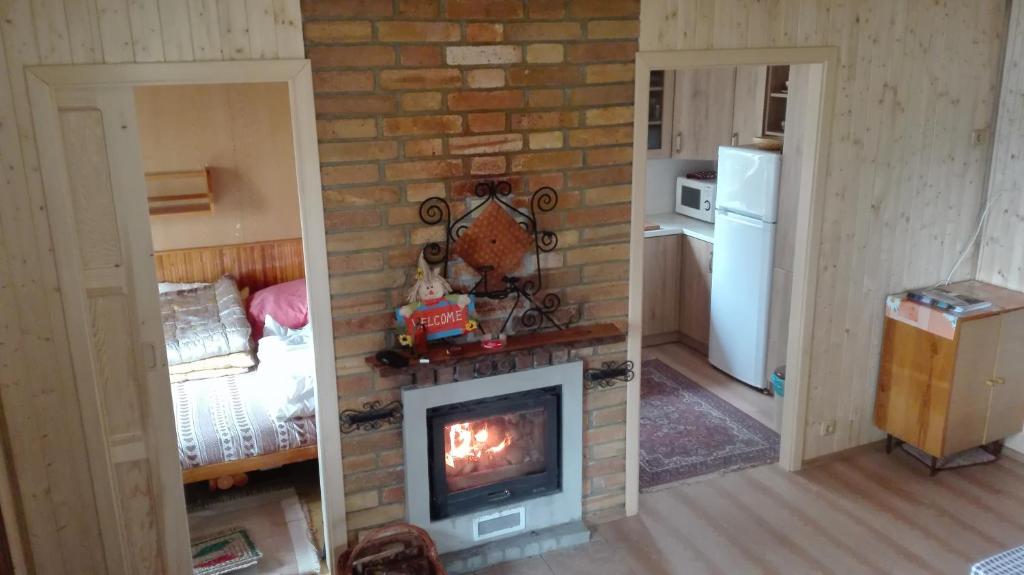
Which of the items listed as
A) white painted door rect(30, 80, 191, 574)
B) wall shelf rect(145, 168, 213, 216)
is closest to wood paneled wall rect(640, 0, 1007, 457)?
white painted door rect(30, 80, 191, 574)

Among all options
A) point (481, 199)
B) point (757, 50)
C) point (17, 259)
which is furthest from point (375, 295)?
point (757, 50)

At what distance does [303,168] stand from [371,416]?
3.10ft

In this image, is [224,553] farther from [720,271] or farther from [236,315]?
[720,271]

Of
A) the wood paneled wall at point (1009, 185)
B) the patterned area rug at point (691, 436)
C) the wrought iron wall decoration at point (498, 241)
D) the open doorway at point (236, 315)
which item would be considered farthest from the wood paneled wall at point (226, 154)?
the wood paneled wall at point (1009, 185)

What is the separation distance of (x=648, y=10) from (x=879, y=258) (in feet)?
5.76

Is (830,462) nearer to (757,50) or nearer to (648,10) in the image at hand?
(757,50)

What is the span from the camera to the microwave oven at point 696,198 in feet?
18.4

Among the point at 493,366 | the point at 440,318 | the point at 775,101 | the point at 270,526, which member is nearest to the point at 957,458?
the point at 775,101

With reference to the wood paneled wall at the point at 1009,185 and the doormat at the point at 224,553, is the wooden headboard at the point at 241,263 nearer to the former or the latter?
the doormat at the point at 224,553

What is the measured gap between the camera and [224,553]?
11.2 ft

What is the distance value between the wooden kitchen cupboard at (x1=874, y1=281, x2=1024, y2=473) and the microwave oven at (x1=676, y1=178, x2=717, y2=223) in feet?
5.69

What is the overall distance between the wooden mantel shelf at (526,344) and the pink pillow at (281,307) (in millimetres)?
1708

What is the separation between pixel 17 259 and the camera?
2.54 m

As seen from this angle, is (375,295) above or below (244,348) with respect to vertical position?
above
